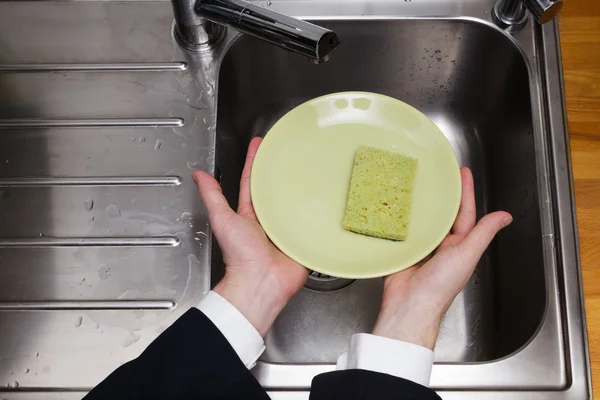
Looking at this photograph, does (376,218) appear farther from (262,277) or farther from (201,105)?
(201,105)

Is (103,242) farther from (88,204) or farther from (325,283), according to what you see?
(325,283)

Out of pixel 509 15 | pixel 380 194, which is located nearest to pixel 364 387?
pixel 380 194

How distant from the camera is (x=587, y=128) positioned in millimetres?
838

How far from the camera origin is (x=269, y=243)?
0.79 m

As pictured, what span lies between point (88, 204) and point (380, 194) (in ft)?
1.52

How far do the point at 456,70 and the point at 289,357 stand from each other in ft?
2.02

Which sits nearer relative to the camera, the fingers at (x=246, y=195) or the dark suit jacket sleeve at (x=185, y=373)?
the dark suit jacket sleeve at (x=185, y=373)

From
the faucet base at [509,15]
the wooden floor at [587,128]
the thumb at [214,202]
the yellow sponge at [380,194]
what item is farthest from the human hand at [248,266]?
the faucet base at [509,15]

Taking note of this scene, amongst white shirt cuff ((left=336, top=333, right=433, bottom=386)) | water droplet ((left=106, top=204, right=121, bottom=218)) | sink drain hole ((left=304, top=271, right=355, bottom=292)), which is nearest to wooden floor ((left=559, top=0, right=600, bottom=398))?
white shirt cuff ((left=336, top=333, right=433, bottom=386))

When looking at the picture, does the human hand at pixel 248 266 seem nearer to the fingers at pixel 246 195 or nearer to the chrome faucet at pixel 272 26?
the fingers at pixel 246 195

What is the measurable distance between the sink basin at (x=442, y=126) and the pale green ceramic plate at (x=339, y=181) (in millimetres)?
129

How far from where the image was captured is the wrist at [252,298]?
0.74 metres

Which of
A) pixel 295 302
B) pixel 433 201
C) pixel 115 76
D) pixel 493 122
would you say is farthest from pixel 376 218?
pixel 115 76

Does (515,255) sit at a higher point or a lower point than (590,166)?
lower
